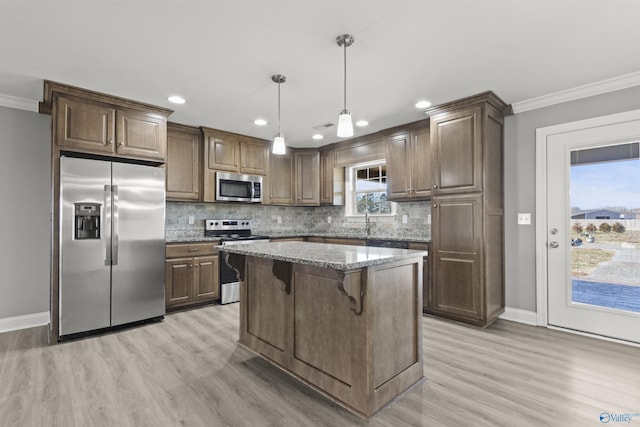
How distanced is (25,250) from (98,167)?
4.41 ft

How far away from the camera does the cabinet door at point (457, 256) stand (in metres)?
3.42

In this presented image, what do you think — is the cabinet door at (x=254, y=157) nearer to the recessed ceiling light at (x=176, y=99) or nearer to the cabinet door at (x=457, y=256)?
the recessed ceiling light at (x=176, y=99)

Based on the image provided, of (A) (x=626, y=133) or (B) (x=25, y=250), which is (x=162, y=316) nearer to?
(B) (x=25, y=250)

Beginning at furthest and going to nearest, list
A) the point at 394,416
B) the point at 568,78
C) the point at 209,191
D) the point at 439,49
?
the point at 209,191
the point at 568,78
the point at 439,49
the point at 394,416

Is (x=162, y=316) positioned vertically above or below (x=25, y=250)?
below

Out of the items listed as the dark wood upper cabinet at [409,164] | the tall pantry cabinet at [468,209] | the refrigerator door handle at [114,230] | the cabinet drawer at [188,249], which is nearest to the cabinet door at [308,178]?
the dark wood upper cabinet at [409,164]

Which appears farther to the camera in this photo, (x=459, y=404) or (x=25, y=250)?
(x=25, y=250)

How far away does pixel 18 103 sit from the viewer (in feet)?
11.4

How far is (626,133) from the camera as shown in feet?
9.89

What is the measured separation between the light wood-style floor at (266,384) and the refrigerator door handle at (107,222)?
2.69ft

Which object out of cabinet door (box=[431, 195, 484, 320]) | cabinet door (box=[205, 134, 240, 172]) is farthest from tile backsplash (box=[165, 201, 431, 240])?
cabinet door (box=[205, 134, 240, 172])

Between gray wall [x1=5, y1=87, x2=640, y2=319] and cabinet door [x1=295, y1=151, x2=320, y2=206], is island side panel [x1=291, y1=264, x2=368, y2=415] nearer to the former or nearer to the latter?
gray wall [x1=5, y1=87, x2=640, y2=319]

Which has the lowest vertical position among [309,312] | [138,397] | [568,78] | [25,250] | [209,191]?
[138,397]

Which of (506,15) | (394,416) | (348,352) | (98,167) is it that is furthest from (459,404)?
(98,167)
